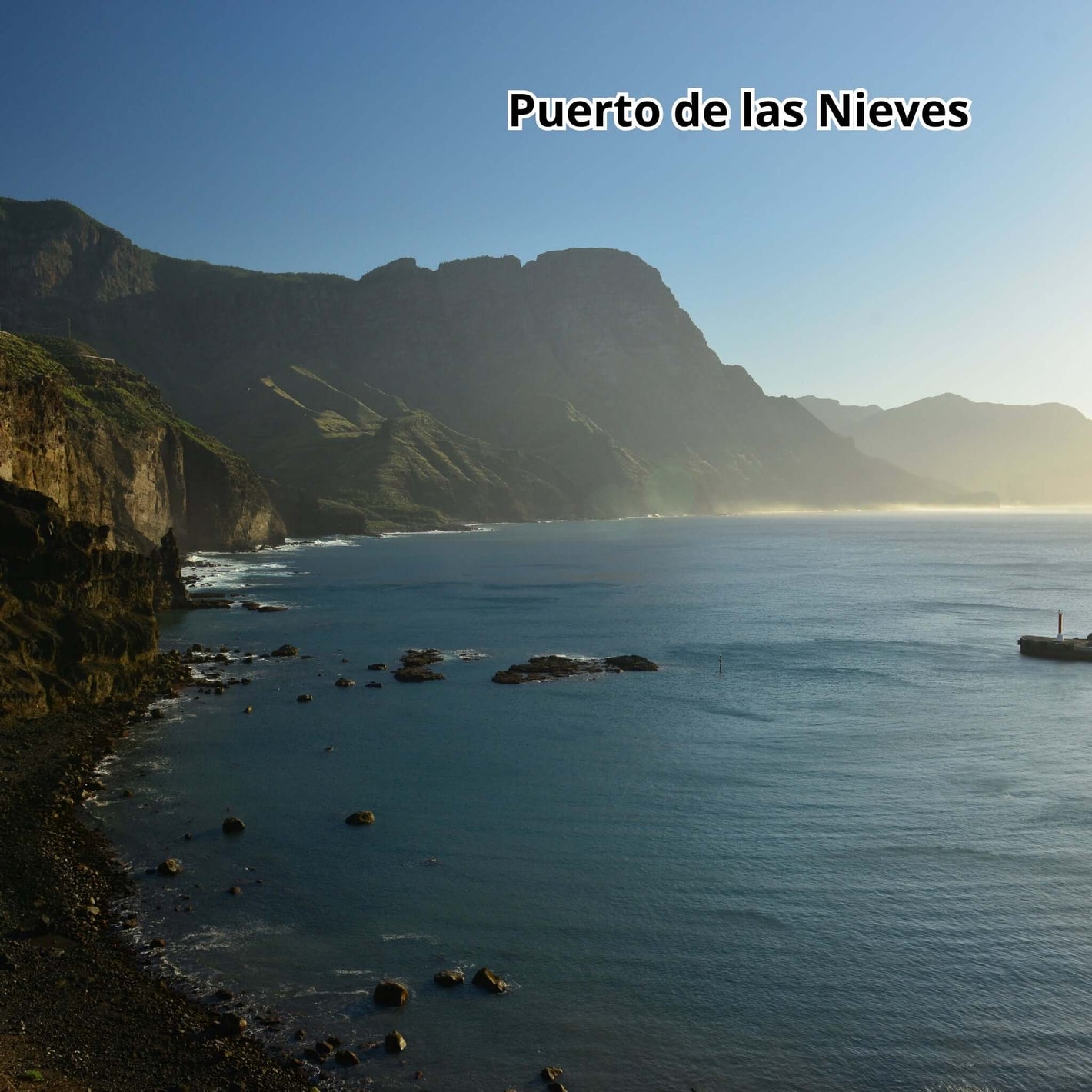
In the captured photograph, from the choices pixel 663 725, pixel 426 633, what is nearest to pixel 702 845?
pixel 663 725

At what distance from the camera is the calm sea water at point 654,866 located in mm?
26281

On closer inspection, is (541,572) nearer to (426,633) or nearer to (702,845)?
(426,633)

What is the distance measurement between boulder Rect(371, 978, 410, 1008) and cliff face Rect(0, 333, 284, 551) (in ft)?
187

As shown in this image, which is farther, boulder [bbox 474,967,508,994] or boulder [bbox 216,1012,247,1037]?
boulder [bbox 474,967,508,994]

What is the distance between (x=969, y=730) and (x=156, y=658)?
62.7 metres

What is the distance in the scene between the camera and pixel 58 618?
59.0 meters

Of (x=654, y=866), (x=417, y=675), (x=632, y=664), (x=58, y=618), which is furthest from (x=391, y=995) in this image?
Answer: (x=632, y=664)

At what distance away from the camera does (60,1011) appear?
25.2 meters

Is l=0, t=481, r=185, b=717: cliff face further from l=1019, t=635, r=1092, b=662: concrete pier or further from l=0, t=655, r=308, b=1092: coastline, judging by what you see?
l=1019, t=635, r=1092, b=662: concrete pier

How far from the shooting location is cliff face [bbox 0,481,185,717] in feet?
177

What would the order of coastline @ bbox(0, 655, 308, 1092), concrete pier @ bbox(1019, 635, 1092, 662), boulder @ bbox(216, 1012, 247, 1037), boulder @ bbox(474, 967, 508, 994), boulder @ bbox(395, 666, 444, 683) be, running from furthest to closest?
concrete pier @ bbox(1019, 635, 1092, 662)
boulder @ bbox(395, 666, 444, 683)
boulder @ bbox(474, 967, 508, 994)
boulder @ bbox(216, 1012, 247, 1037)
coastline @ bbox(0, 655, 308, 1092)

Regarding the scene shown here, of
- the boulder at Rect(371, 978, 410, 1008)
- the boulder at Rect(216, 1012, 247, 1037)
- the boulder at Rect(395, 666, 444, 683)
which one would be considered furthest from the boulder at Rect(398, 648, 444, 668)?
the boulder at Rect(216, 1012, 247, 1037)

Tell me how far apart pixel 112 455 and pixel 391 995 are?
131 metres

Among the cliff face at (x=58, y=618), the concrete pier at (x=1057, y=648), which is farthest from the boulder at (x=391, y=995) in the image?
the concrete pier at (x=1057, y=648)
